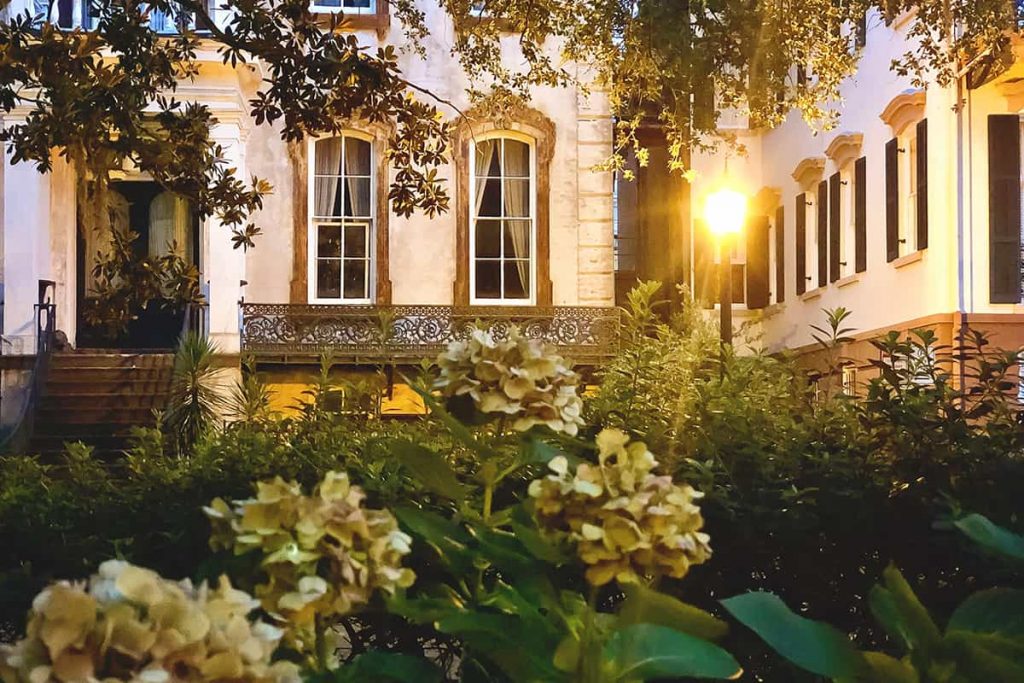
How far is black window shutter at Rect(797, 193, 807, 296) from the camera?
1848 centimetres

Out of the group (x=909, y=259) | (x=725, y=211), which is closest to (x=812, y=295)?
(x=909, y=259)

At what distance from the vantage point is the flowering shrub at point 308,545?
3.43 ft

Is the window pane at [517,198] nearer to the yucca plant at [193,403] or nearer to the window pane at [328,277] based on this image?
the window pane at [328,277]

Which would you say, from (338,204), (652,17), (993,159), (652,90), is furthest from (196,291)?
(993,159)

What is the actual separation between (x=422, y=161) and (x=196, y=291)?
Answer: 5.34ft

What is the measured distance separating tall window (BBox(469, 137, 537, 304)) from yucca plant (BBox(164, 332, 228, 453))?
5030mm

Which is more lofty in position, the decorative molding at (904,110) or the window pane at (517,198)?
the decorative molding at (904,110)

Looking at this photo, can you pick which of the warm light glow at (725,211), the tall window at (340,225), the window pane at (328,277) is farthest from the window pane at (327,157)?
the warm light glow at (725,211)

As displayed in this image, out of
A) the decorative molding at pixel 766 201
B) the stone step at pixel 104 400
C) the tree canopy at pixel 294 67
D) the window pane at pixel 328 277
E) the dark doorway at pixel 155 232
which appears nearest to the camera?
the tree canopy at pixel 294 67

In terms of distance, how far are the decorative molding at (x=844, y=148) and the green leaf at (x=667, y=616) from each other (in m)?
16.3

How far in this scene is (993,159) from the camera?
522 inches

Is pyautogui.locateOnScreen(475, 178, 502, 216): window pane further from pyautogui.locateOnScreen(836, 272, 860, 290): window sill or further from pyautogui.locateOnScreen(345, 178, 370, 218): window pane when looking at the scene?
pyautogui.locateOnScreen(836, 272, 860, 290): window sill

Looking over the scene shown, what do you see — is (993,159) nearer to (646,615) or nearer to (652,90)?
(652,90)

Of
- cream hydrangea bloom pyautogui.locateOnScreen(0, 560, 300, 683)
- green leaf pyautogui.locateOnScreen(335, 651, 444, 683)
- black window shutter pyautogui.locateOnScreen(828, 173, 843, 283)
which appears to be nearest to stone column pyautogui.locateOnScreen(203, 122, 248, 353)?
black window shutter pyautogui.locateOnScreen(828, 173, 843, 283)
